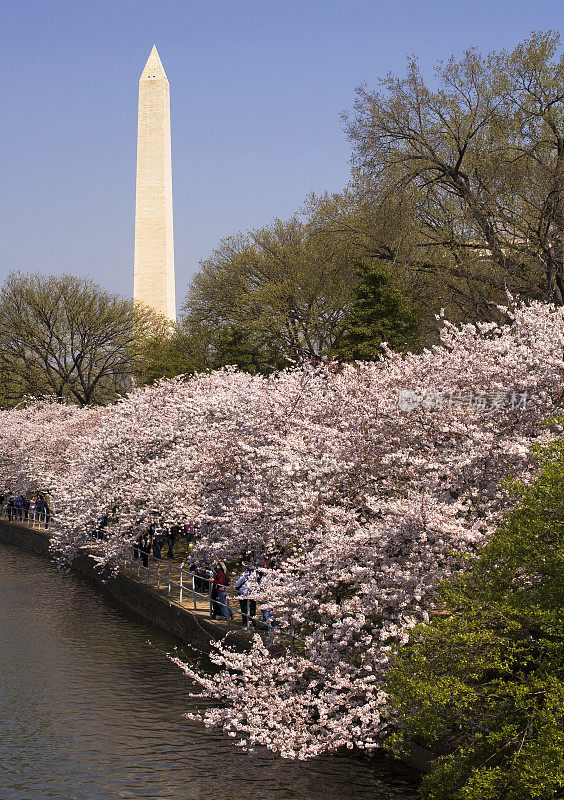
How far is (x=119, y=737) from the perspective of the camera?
55.7 feet

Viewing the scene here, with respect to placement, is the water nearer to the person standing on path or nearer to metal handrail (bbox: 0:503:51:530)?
the person standing on path

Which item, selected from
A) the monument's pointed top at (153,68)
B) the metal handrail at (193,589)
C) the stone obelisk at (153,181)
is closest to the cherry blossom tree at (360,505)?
the metal handrail at (193,589)

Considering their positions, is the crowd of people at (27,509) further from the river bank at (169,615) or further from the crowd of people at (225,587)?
the crowd of people at (225,587)

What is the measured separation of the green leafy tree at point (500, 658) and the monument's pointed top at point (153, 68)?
53.6m

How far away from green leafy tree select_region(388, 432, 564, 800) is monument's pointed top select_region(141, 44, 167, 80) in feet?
176

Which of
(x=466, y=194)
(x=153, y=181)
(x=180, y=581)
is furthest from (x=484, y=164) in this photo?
(x=153, y=181)

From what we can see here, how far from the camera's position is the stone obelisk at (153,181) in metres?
58.6

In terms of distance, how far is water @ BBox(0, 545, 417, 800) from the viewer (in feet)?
46.3

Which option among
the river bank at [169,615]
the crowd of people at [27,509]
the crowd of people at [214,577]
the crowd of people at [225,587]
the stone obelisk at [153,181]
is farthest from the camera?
the stone obelisk at [153,181]

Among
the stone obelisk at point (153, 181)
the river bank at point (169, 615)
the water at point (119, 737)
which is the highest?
the stone obelisk at point (153, 181)

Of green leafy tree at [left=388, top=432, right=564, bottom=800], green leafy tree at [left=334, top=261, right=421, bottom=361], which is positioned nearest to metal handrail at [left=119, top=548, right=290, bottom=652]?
green leafy tree at [left=388, top=432, right=564, bottom=800]

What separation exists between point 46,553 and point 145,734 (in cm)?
2440

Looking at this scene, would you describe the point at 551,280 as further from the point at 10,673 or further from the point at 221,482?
the point at 10,673

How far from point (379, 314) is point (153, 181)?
26818 millimetres
